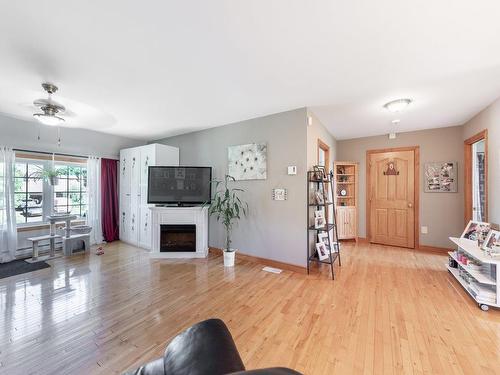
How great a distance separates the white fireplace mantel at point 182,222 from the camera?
373 cm

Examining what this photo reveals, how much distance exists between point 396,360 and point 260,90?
107 inches

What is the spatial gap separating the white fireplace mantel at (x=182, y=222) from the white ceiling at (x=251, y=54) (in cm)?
168

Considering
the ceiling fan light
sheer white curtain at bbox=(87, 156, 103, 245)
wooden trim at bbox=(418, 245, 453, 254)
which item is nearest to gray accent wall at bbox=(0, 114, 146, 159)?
sheer white curtain at bbox=(87, 156, 103, 245)

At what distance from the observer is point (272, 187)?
130 inches

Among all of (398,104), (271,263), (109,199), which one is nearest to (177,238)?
(271,263)

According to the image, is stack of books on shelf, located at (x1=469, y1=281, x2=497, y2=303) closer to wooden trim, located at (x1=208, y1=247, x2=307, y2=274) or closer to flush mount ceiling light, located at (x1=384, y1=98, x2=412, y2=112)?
wooden trim, located at (x1=208, y1=247, x2=307, y2=274)

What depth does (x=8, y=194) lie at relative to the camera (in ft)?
11.7

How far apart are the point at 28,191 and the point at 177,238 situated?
9.42 ft

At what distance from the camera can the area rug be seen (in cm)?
301

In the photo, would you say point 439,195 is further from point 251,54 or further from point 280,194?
point 251,54

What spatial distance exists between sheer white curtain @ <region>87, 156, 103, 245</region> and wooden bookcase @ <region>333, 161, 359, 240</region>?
16.8 feet

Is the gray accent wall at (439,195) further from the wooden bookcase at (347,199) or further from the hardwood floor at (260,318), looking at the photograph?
the hardwood floor at (260,318)

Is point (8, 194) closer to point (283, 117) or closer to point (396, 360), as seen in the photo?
point (283, 117)

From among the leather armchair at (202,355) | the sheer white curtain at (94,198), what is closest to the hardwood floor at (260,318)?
the leather armchair at (202,355)
